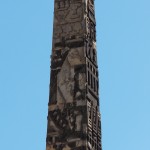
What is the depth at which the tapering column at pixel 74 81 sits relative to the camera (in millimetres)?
13375

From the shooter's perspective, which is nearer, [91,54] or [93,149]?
[93,149]

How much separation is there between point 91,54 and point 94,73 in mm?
478

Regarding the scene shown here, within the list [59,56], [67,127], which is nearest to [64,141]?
[67,127]

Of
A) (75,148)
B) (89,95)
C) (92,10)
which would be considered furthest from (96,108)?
(92,10)

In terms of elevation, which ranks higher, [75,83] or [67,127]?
[75,83]

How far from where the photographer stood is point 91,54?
14.6 metres

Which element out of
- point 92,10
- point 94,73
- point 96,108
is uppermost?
point 92,10

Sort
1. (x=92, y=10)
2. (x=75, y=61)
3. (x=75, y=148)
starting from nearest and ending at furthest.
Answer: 1. (x=75, y=148)
2. (x=75, y=61)
3. (x=92, y=10)

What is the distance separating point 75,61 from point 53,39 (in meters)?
0.90

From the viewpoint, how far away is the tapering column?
13.4m

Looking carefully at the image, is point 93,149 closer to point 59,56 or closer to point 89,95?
point 89,95

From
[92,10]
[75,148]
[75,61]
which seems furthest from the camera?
[92,10]

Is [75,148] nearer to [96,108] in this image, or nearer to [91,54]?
[96,108]

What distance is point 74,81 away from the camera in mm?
13922
